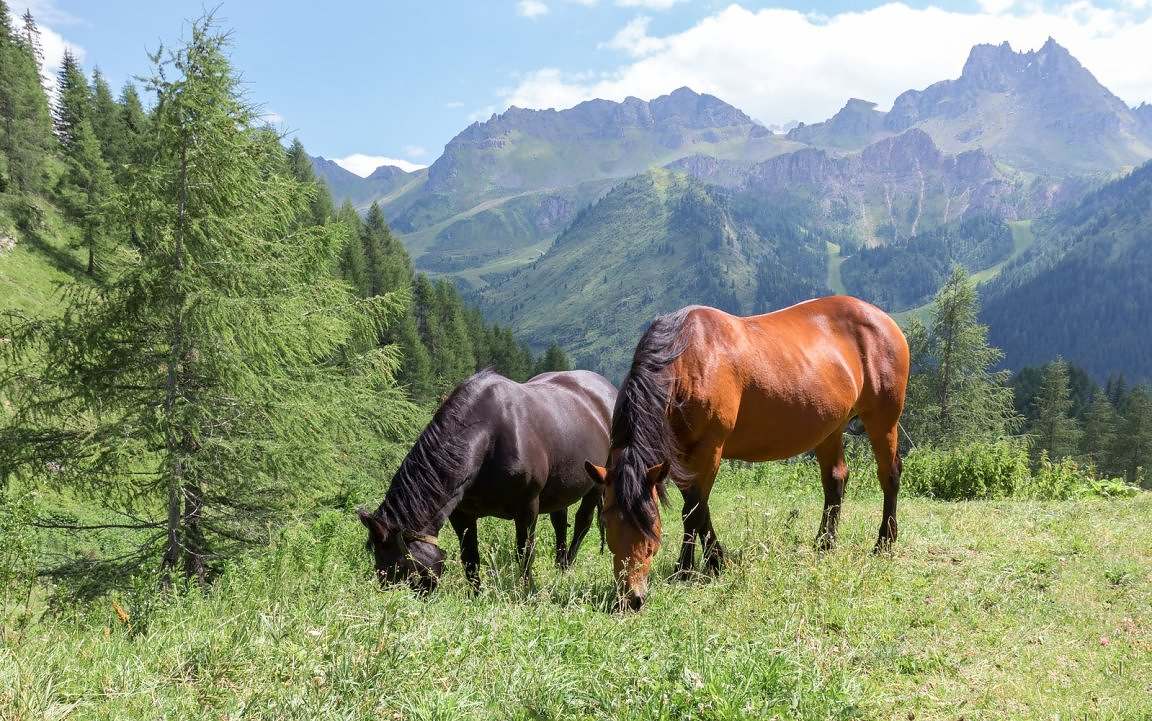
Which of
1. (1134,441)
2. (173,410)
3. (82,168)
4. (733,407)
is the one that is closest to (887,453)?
(733,407)

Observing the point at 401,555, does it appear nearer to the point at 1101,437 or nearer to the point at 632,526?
the point at 632,526

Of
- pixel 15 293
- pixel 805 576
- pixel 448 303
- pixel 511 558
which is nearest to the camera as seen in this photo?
pixel 805 576

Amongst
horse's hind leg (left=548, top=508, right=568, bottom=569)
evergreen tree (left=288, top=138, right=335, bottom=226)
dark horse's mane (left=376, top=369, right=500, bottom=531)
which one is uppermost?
evergreen tree (left=288, top=138, right=335, bottom=226)

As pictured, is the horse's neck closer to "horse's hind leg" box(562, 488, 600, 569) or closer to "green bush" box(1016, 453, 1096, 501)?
"horse's hind leg" box(562, 488, 600, 569)

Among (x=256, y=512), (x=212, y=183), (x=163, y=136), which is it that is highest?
(x=163, y=136)

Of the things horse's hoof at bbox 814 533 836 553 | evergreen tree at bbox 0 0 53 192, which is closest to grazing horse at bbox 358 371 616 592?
horse's hoof at bbox 814 533 836 553

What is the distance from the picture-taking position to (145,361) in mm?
Answer: 8773

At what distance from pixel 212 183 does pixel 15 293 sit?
36.3 m

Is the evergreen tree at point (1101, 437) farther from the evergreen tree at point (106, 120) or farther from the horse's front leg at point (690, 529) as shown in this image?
the evergreen tree at point (106, 120)

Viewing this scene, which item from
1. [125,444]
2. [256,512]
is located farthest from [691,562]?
[125,444]

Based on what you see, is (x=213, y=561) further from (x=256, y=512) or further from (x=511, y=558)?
(x=511, y=558)

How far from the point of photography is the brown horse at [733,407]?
17.0 ft

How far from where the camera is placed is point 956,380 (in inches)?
1529

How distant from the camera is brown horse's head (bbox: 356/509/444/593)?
575cm
